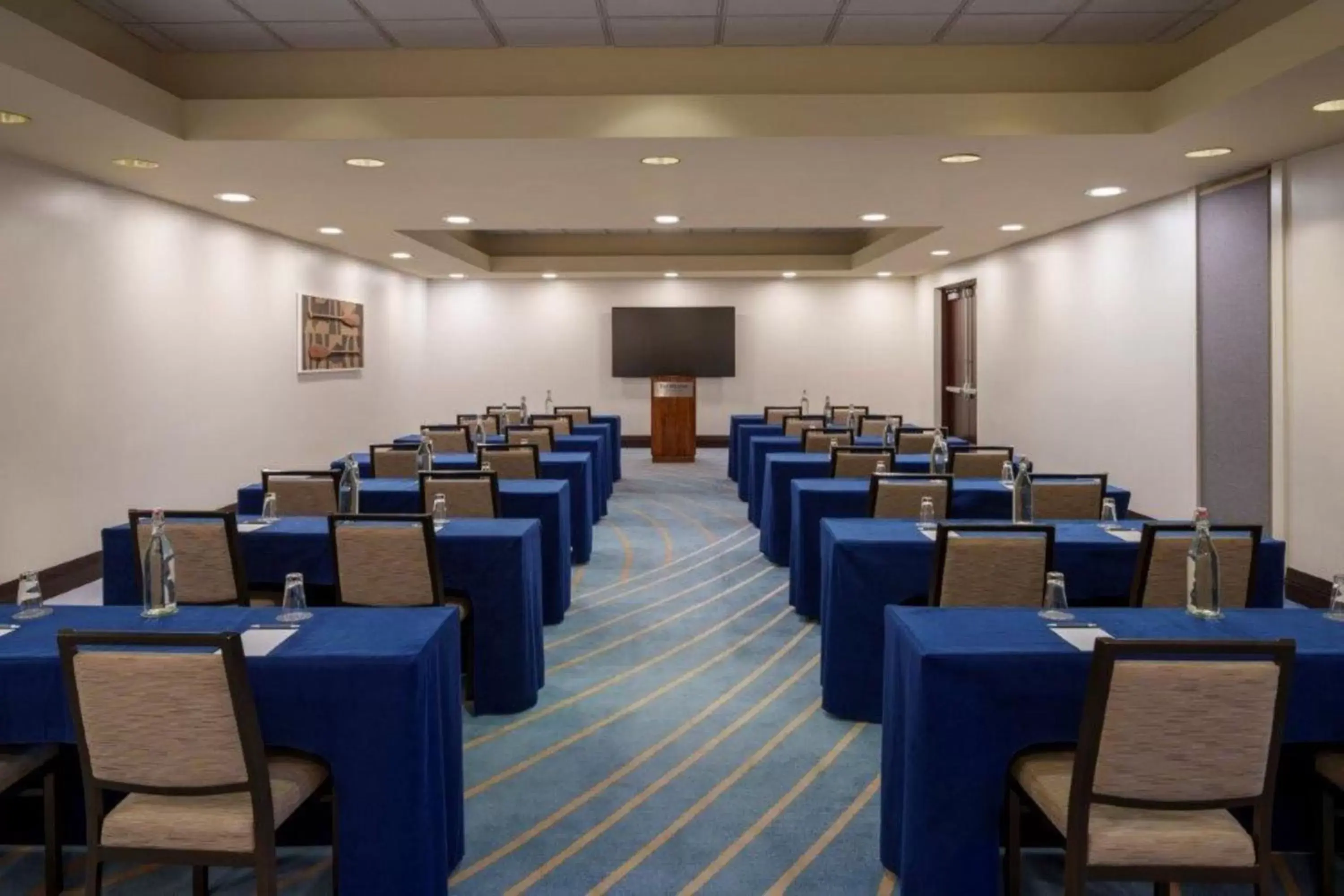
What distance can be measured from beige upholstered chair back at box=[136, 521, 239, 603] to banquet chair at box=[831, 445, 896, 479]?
12.2 feet

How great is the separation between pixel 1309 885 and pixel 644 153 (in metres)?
5.12

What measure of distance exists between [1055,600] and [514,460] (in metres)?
4.33

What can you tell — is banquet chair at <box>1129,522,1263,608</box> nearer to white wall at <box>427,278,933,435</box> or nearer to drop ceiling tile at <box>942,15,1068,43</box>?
drop ceiling tile at <box>942,15,1068,43</box>

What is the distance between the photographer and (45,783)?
2559 millimetres

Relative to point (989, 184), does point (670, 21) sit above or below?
above

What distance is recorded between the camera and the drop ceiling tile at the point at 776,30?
17.9ft

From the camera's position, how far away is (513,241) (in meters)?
14.8

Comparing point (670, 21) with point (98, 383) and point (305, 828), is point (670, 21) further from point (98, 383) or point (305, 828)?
point (98, 383)

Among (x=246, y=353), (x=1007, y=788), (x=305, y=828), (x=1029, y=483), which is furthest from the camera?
(x=246, y=353)

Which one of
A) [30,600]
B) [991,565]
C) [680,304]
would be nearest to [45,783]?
[30,600]

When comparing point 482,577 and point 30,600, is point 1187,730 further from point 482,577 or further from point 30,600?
point 30,600

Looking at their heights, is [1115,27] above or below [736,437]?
above

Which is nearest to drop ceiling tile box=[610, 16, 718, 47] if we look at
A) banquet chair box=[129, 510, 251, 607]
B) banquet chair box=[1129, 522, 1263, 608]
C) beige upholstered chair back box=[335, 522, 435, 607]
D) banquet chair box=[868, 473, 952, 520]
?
banquet chair box=[868, 473, 952, 520]

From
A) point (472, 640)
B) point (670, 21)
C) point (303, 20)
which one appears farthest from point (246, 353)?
point (472, 640)
